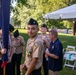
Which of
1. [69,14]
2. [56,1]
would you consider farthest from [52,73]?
[56,1]

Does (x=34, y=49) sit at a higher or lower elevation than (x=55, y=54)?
higher

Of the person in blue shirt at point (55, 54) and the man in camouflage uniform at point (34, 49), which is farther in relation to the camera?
the person in blue shirt at point (55, 54)

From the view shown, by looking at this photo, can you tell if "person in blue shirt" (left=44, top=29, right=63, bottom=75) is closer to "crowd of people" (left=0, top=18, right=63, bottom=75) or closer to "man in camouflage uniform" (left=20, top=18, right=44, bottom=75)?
"crowd of people" (left=0, top=18, right=63, bottom=75)

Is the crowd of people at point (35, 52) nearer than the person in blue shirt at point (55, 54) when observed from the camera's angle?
Yes

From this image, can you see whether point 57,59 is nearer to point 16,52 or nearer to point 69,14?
point 16,52

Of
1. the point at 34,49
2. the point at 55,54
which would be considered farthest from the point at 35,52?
the point at 55,54

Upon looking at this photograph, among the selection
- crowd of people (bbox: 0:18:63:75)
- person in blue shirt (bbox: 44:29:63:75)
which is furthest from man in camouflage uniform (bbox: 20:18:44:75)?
person in blue shirt (bbox: 44:29:63:75)

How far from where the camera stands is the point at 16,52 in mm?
8438

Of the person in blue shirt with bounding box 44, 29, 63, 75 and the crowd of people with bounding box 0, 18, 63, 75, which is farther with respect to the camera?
the person in blue shirt with bounding box 44, 29, 63, 75

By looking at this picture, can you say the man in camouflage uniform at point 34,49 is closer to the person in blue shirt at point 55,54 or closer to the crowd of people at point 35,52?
the crowd of people at point 35,52

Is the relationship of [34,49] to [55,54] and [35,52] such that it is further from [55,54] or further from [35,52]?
[55,54]

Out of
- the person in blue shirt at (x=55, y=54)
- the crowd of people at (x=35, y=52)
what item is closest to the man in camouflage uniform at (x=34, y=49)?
the crowd of people at (x=35, y=52)

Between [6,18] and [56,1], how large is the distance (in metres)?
31.7

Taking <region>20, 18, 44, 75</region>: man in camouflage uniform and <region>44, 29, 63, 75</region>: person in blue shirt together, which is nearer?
<region>20, 18, 44, 75</region>: man in camouflage uniform
